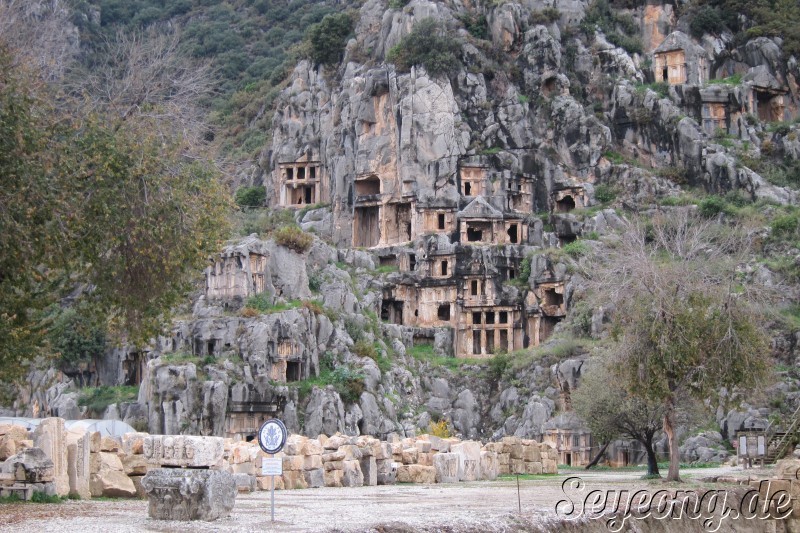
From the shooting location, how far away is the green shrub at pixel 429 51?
89938 mm

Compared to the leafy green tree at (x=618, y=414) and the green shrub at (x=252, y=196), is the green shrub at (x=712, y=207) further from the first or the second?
the leafy green tree at (x=618, y=414)

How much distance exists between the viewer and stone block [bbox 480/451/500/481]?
41781 mm

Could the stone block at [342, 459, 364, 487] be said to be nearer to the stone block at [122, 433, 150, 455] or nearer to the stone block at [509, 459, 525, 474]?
the stone block at [122, 433, 150, 455]

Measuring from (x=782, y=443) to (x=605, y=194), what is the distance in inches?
1822

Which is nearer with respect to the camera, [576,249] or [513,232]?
[576,249]

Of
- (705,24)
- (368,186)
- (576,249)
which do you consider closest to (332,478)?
(576,249)

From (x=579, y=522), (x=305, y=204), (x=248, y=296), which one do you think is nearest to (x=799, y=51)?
(x=305, y=204)

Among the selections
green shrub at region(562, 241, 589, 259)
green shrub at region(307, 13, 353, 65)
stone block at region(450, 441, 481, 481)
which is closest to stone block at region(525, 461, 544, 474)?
stone block at region(450, 441, 481, 481)

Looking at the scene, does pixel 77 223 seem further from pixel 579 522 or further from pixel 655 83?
pixel 655 83

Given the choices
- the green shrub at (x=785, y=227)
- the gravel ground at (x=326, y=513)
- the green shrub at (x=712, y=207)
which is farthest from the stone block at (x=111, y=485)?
the green shrub at (x=712, y=207)

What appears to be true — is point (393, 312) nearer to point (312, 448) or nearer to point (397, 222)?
point (397, 222)

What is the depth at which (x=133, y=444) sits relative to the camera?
2598 cm

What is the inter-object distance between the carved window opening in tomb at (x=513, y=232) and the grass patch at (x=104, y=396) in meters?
31.9

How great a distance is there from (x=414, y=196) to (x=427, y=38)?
44.7 ft
